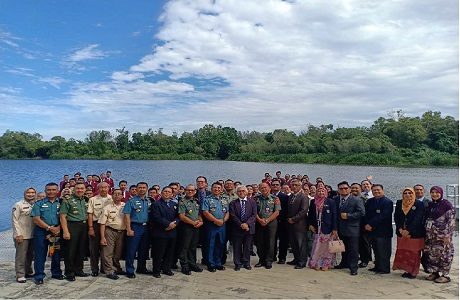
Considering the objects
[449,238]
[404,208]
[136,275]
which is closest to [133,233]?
[136,275]

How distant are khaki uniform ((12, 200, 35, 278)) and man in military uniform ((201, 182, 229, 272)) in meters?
2.48

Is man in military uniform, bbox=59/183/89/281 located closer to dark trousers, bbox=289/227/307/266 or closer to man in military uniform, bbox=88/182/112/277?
man in military uniform, bbox=88/182/112/277

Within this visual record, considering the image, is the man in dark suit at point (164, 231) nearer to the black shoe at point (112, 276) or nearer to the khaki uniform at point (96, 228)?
the black shoe at point (112, 276)

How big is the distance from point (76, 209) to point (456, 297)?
201 inches

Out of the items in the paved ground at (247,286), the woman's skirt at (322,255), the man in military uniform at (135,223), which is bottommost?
the paved ground at (247,286)

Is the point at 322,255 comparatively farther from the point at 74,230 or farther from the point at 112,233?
the point at 74,230

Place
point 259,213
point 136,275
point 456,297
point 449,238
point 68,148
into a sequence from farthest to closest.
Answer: point 68,148 < point 259,213 < point 136,275 < point 449,238 < point 456,297

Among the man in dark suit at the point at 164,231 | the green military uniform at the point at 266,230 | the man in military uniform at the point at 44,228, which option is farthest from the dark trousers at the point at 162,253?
the green military uniform at the point at 266,230

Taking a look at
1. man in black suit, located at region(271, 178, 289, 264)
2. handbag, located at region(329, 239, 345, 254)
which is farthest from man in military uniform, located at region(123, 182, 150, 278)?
handbag, located at region(329, 239, 345, 254)

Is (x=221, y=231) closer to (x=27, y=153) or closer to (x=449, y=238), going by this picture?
(x=449, y=238)

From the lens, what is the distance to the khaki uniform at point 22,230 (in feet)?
19.4

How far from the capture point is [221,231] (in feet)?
22.0

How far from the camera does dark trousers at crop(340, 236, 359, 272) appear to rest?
21.2ft

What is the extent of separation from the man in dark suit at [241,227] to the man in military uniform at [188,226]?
56 centimetres
